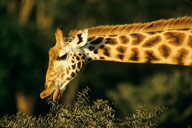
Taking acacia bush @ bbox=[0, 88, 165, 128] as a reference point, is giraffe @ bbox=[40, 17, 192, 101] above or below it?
above

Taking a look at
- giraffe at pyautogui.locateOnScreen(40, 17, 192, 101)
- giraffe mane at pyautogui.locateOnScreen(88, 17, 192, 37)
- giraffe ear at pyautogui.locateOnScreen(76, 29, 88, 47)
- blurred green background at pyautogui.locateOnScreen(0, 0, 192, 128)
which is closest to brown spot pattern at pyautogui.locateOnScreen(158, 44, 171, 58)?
giraffe at pyautogui.locateOnScreen(40, 17, 192, 101)

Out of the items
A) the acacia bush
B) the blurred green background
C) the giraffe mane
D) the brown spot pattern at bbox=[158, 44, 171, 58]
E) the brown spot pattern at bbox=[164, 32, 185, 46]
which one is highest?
the blurred green background

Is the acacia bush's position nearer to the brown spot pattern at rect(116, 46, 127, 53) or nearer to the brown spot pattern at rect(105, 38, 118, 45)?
the brown spot pattern at rect(116, 46, 127, 53)

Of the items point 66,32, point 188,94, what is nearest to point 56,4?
point 188,94

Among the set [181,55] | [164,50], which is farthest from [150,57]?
[181,55]

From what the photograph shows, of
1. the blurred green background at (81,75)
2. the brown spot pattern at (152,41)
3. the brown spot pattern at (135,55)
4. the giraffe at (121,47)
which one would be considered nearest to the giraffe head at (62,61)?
the giraffe at (121,47)

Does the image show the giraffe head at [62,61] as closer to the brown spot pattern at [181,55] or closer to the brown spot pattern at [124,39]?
the brown spot pattern at [124,39]

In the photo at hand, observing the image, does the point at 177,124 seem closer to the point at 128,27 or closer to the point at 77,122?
the point at 128,27

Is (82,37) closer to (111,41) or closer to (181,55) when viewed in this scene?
(111,41)
